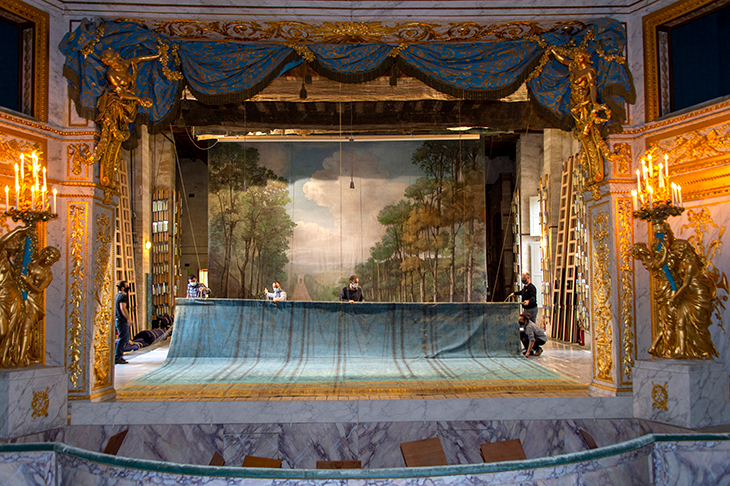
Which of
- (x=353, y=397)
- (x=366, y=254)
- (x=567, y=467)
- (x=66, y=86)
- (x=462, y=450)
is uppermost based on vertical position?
(x=66, y=86)

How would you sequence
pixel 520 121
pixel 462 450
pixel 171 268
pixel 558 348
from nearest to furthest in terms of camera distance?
1. pixel 462 450
2. pixel 520 121
3. pixel 558 348
4. pixel 171 268

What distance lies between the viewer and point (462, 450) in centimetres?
564

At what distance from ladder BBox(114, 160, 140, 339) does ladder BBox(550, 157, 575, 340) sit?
10.5m

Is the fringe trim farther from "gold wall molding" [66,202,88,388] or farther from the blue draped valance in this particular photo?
"gold wall molding" [66,202,88,388]

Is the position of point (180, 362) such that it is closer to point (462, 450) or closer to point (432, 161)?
point (462, 450)

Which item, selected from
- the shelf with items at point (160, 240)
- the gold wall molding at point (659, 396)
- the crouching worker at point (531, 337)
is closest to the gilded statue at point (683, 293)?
the gold wall molding at point (659, 396)

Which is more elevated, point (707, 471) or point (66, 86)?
point (66, 86)

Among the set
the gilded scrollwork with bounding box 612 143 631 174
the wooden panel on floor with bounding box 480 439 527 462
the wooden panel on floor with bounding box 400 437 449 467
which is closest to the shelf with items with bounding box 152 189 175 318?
the wooden panel on floor with bounding box 400 437 449 467

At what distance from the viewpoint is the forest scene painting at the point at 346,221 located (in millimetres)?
16141

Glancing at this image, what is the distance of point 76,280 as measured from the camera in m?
6.08

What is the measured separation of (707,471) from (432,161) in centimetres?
1345

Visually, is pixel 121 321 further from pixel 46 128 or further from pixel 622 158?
pixel 622 158

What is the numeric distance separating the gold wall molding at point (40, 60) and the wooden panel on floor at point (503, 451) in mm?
6068

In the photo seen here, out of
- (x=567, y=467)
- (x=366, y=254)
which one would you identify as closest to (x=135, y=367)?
(x=567, y=467)
